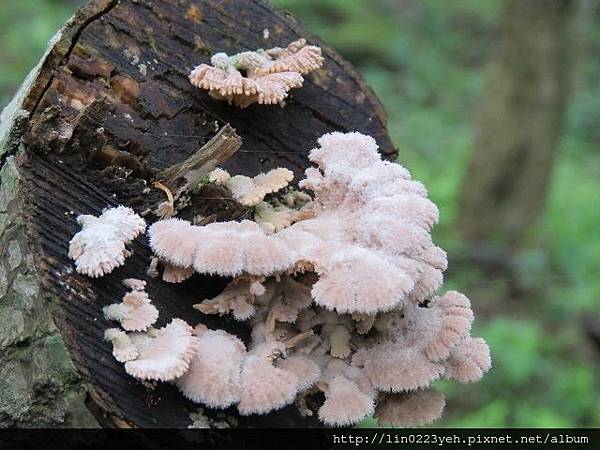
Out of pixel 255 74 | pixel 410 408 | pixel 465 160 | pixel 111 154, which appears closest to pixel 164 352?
pixel 111 154

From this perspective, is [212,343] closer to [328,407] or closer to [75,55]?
[328,407]

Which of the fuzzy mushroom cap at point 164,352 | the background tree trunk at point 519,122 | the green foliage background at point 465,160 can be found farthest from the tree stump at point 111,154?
the background tree trunk at point 519,122

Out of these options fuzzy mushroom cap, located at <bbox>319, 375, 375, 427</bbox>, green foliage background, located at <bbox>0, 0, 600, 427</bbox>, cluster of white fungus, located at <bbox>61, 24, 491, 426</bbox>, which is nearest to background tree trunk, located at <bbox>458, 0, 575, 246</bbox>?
green foliage background, located at <bbox>0, 0, 600, 427</bbox>

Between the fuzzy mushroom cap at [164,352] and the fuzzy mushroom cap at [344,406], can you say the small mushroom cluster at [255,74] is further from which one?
the fuzzy mushroom cap at [344,406]

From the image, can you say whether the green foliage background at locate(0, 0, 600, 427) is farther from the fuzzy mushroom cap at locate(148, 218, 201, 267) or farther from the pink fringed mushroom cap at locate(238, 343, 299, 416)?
the fuzzy mushroom cap at locate(148, 218, 201, 267)

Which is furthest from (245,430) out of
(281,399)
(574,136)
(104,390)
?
(574,136)

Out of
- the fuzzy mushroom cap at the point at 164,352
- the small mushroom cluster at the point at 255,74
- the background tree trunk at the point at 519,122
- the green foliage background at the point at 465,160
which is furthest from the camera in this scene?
the background tree trunk at the point at 519,122
